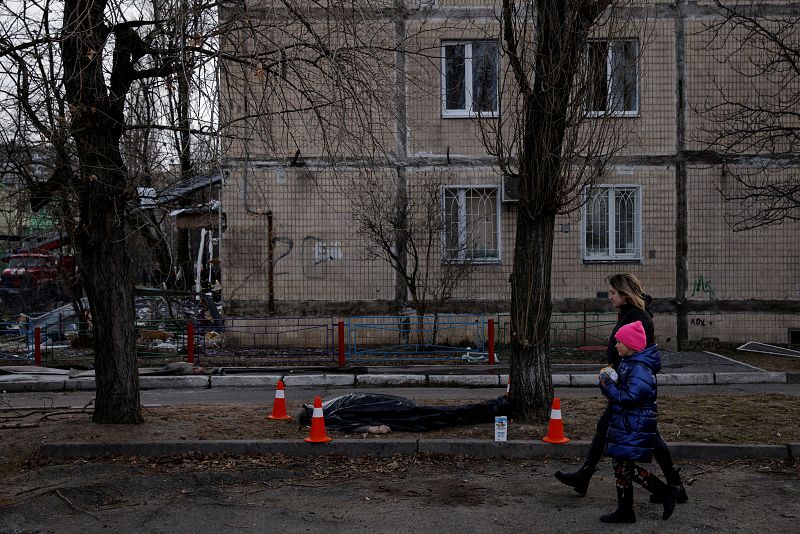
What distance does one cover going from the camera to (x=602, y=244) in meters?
17.7

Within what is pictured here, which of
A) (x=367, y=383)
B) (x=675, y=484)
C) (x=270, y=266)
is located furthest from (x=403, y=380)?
(x=675, y=484)

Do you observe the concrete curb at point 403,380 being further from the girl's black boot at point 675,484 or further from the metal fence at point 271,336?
the girl's black boot at point 675,484

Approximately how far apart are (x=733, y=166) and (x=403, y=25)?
25.8 ft

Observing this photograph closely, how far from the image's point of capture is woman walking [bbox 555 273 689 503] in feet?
19.4

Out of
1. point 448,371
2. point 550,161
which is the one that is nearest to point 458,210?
point 448,371

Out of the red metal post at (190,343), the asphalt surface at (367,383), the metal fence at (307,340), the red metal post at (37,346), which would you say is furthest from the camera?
the metal fence at (307,340)

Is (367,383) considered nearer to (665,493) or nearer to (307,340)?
(307,340)

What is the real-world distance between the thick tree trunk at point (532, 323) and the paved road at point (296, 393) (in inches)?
124

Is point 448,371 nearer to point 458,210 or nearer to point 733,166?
point 458,210

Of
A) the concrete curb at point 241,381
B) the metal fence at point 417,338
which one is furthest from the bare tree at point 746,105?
the concrete curb at point 241,381

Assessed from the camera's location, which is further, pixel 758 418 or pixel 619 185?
pixel 619 185

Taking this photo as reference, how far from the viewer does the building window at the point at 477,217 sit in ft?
57.2

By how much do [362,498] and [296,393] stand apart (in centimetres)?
626

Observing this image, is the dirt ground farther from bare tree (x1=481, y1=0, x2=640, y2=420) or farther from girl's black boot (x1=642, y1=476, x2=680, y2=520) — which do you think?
girl's black boot (x1=642, y1=476, x2=680, y2=520)
